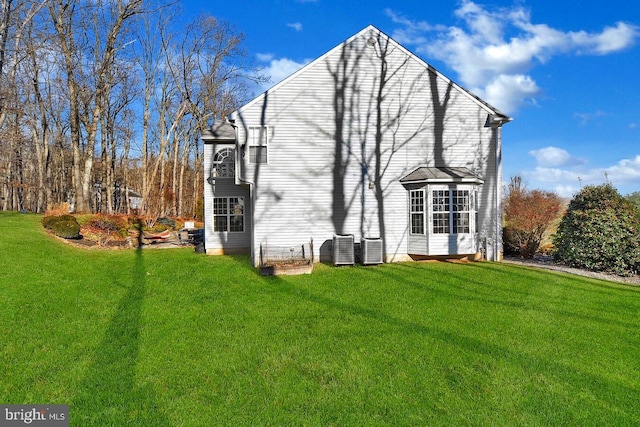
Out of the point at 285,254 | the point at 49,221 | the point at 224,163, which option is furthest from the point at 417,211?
the point at 49,221

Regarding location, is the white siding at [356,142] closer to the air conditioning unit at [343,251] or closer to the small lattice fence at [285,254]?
the small lattice fence at [285,254]

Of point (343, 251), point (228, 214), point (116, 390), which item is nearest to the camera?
point (116, 390)

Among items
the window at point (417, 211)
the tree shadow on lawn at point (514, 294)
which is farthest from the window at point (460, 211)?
the tree shadow on lawn at point (514, 294)

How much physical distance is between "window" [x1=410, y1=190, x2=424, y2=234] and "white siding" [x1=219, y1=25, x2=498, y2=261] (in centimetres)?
30

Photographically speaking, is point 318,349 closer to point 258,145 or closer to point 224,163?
point 258,145

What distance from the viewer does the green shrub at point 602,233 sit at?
11352mm

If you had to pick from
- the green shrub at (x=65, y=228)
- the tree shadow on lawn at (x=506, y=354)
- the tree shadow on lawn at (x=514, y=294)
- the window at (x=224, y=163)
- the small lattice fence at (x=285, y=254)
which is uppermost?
the window at (x=224, y=163)

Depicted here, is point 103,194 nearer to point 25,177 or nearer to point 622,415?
point 25,177

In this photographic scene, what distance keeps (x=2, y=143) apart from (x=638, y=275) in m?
35.2

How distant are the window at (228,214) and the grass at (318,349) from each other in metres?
4.88

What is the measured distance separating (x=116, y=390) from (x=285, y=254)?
8.42 meters

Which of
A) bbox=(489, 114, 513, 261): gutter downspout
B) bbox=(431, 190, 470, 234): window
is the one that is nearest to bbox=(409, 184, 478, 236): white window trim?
bbox=(431, 190, 470, 234): window

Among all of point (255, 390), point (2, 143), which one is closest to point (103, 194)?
point (2, 143)

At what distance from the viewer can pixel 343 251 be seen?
12133 millimetres
